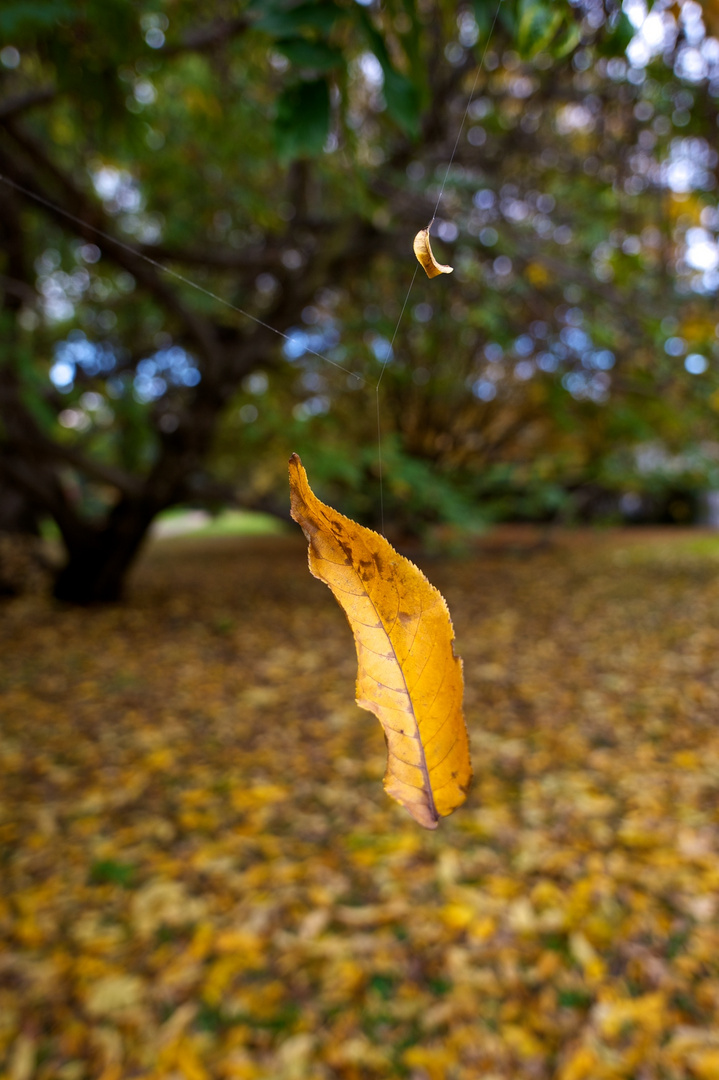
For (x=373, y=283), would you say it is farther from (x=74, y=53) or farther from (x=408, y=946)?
(x=408, y=946)

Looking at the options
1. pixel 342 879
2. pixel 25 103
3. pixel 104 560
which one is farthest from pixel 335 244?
pixel 342 879

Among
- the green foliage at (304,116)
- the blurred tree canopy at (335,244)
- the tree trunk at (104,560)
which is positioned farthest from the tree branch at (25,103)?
the tree trunk at (104,560)

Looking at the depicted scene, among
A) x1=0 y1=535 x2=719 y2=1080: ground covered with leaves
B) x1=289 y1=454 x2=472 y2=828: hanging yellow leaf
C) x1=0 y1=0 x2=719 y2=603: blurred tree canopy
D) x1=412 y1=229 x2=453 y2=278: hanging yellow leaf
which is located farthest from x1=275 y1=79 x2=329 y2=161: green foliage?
x1=0 y1=535 x2=719 y2=1080: ground covered with leaves

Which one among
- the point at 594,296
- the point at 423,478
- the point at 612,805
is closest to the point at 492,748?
the point at 612,805

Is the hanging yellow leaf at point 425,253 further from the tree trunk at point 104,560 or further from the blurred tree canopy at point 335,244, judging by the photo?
the tree trunk at point 104,560

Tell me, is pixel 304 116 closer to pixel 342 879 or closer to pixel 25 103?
pixel 342 879

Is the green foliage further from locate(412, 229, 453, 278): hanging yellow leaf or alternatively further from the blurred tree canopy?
locate(412, 229, 453, 278): hanging yellow leaf
